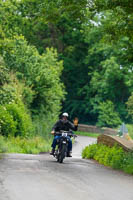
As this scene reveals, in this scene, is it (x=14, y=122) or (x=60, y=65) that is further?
(x=60, y=65)

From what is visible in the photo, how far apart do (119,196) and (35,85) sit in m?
28.3

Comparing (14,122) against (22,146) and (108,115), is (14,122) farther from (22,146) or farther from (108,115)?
(108,115)

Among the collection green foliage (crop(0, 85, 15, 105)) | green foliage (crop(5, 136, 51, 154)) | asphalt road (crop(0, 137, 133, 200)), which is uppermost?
green foliage (crop(0, 85, 15, 105))

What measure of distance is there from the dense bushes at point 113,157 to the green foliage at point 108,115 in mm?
36846

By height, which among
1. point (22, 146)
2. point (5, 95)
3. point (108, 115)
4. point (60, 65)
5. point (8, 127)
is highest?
point (60, 65)

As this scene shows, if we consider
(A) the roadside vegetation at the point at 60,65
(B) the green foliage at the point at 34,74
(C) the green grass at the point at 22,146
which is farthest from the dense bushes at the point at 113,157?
(B) the green foliage at the point at 34,74

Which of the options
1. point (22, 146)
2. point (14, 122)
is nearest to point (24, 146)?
point (22, 146)

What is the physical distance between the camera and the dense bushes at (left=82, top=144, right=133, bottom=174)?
52.1 ft

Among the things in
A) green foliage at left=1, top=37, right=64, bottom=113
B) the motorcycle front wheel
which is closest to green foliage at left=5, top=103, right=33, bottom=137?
green foliage at left=1, top=37, right=64, bottom=113

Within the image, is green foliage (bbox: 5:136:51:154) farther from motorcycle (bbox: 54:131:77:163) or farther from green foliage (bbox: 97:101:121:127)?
green foliage (bbox: 97:101:121:127)

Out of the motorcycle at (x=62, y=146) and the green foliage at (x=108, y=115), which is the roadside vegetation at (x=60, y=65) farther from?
the motorcycle at (x=62, y=146)

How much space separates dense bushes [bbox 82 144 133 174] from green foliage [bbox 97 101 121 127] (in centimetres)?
3685

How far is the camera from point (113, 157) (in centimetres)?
1722

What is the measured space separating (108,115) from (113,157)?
4181 centimetres
